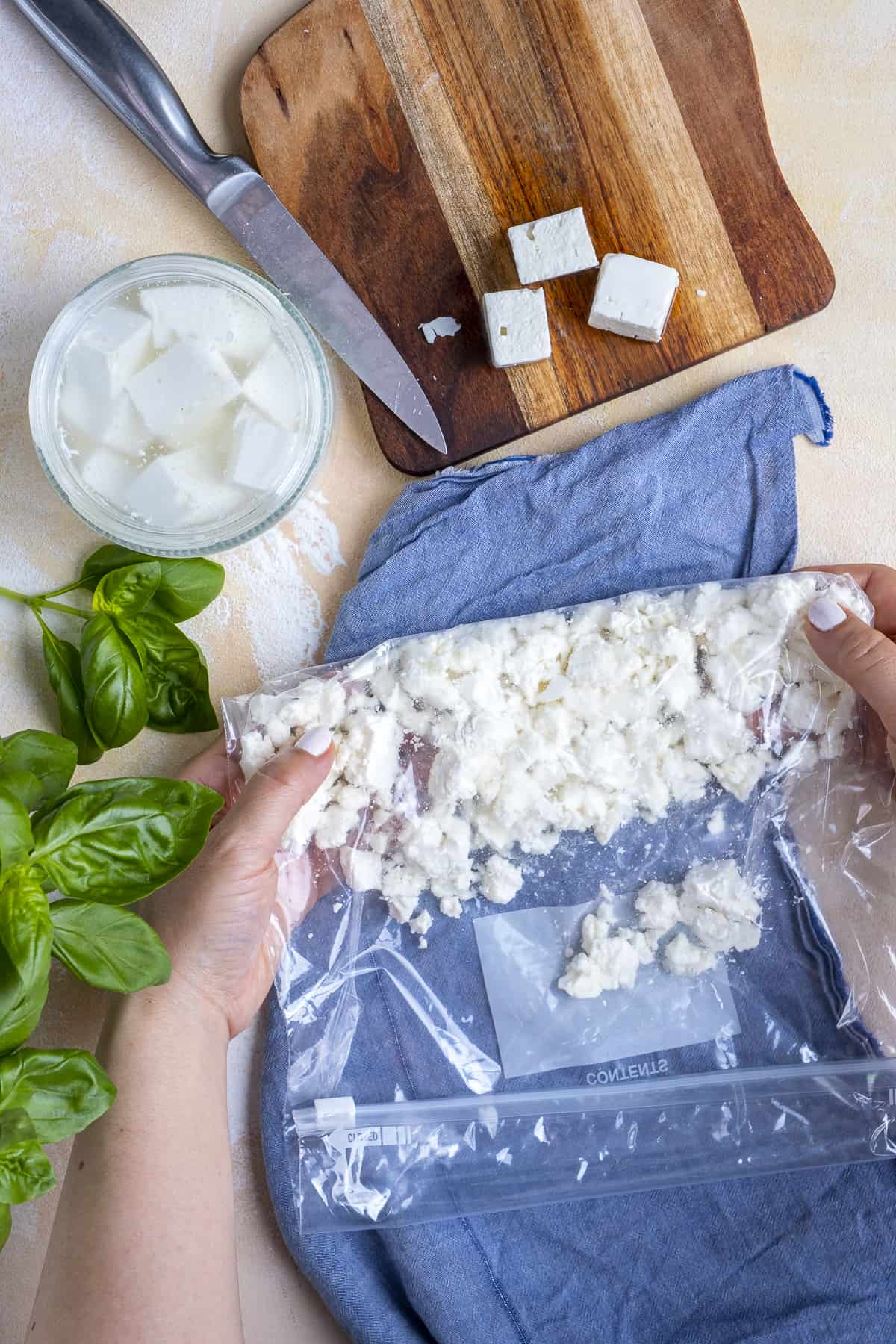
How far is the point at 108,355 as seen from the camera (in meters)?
0.98

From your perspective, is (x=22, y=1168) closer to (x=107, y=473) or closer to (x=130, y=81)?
(x=107, y=473)

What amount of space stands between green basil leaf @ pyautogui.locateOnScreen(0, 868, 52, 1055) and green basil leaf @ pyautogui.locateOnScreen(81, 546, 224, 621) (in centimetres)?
35

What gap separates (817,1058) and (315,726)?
24.1 inches

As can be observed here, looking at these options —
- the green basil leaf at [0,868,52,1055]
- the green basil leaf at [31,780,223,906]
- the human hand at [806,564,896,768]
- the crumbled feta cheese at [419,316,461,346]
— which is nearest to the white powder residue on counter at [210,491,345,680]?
the crumbled feta cheese at [419,316,461,346]

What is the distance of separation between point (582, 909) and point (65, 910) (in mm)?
497

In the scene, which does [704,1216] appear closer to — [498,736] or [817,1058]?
[817,1058]

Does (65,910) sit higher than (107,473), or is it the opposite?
(107,473)

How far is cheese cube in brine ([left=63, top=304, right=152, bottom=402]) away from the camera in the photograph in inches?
38.7

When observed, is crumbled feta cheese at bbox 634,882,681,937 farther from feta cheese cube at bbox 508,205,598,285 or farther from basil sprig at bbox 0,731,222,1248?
feta cheese cube at bbox 508,205,598,285

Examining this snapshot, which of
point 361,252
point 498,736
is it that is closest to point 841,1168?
point 498,736

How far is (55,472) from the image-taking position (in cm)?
98

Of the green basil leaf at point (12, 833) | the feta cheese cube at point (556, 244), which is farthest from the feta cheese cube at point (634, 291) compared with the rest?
the green basil leaf at point (12, 833)

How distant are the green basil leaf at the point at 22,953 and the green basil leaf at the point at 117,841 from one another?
4 centimetres

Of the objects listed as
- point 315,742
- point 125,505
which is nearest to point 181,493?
point 125,505
